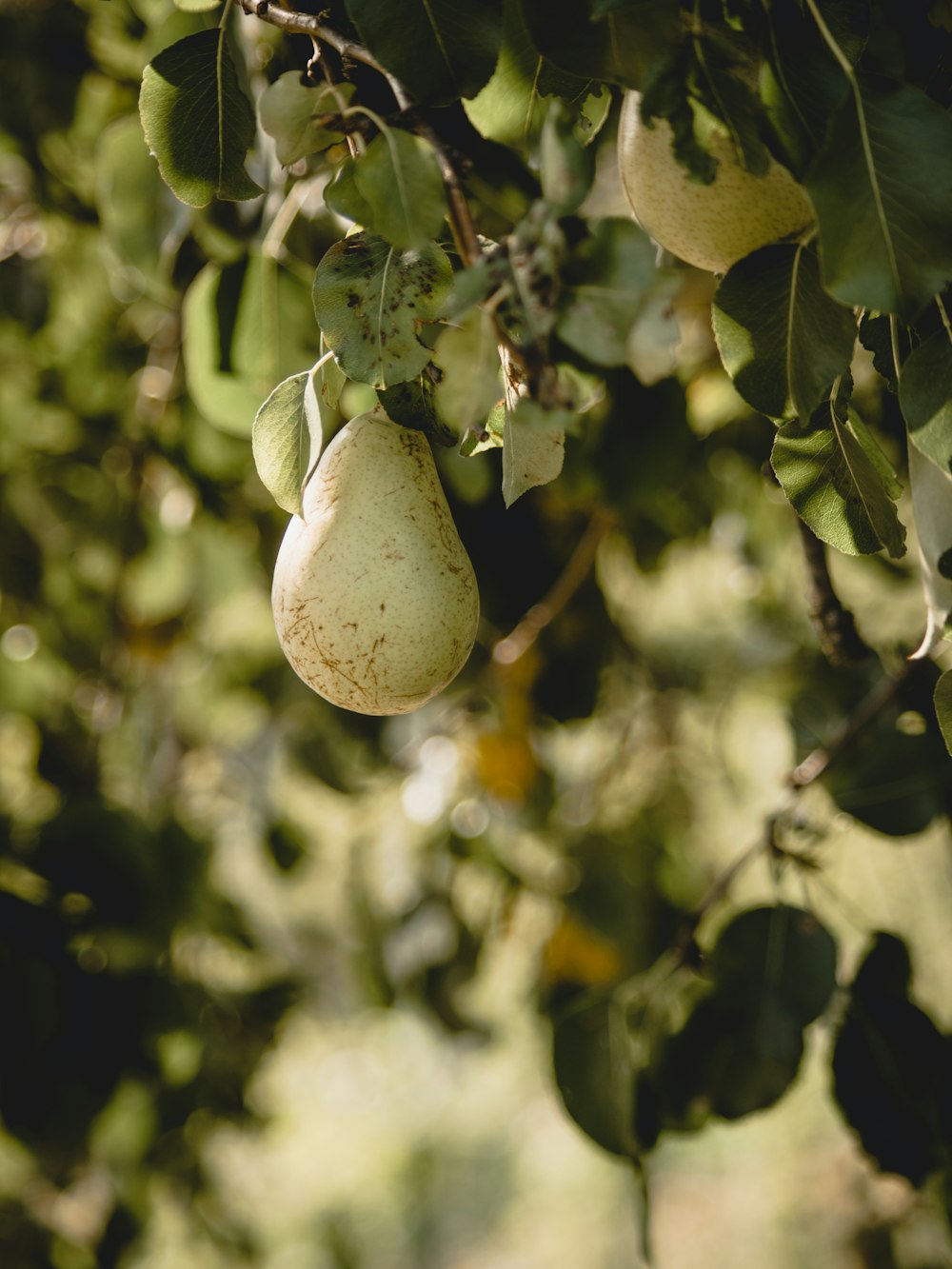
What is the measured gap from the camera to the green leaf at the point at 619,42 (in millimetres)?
358

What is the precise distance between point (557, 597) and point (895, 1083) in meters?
0.57

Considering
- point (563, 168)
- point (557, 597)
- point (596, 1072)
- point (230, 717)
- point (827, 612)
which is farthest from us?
point (230, 717)

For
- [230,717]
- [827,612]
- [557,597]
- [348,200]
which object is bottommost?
[230,717]

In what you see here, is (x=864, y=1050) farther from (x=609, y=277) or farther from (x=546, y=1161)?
(x=546, y=1161)

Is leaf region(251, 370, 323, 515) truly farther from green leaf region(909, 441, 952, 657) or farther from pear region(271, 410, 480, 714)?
green leaf region(909, 441, 952, 657)

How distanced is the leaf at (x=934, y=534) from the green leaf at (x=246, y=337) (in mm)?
400

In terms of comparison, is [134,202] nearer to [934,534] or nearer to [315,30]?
[315,30]

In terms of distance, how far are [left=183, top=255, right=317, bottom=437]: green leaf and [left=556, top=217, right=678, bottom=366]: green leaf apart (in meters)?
0.42

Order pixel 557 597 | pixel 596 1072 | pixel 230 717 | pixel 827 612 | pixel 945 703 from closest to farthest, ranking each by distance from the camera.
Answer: pixel 945 703, pixel 827 612, pixel 596 1072, pixel 557 597, pixel 230 717

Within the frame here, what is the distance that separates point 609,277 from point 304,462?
0.15 meters

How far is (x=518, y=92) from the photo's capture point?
0.44 meters

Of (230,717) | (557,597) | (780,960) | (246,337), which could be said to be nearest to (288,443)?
Result: (246,337)

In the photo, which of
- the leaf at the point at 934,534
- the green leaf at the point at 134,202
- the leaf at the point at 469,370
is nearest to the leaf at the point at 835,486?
the leaf at the point at 934,534

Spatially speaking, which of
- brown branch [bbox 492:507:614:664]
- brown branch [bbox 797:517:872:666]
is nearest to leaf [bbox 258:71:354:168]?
brown branch [bbox 797:517:872:666]
